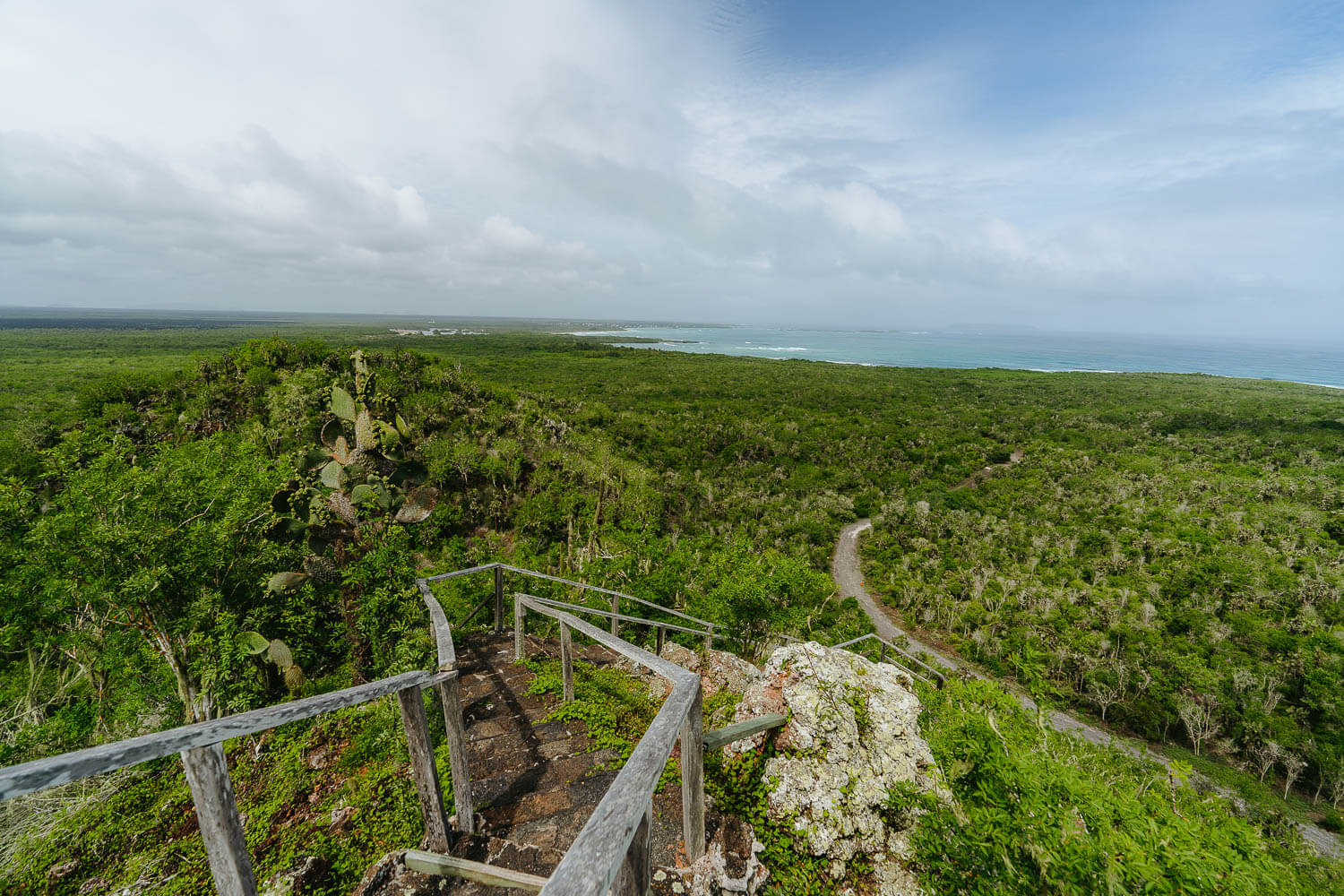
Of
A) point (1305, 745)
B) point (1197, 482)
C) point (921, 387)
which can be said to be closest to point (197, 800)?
point (1305, 745)

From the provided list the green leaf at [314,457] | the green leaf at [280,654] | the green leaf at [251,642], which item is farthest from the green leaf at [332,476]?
the green leaf at [280,654]

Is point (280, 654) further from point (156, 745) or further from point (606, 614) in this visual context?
point (156, 745)

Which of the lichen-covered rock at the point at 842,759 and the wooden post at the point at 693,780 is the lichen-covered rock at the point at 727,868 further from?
the lichen-covered rock at the point at 842,759

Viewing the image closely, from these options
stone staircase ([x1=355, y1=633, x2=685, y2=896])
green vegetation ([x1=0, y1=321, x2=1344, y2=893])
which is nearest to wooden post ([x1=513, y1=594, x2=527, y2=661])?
stone staircase ([x1=355, y1=633, x2=685, y2=896])

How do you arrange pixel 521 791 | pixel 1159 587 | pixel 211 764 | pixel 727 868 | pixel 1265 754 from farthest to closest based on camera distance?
pixel 1159 587, pixel 1265 754, pixel 521 791, pixel 727 868, pixel 211 764

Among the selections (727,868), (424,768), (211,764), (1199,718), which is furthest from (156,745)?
(1199,718)

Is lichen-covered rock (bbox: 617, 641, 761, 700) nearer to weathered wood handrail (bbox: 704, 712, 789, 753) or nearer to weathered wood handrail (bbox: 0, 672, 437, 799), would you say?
weathered wood handrail (bbox: 704, 712, 789, 753)

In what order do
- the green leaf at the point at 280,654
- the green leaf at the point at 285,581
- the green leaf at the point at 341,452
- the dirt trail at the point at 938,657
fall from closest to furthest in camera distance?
the green leaf at the point at 285,581 → the green leaf at the point at 341,452 → the green leaf at the point at 280,654 → the dirt trail at the point at 938,657

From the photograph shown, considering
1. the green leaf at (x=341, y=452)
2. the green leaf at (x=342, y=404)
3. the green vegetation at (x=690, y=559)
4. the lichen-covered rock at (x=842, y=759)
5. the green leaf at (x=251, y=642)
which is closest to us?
the lichen-covered rock at (x=842, y=759)
